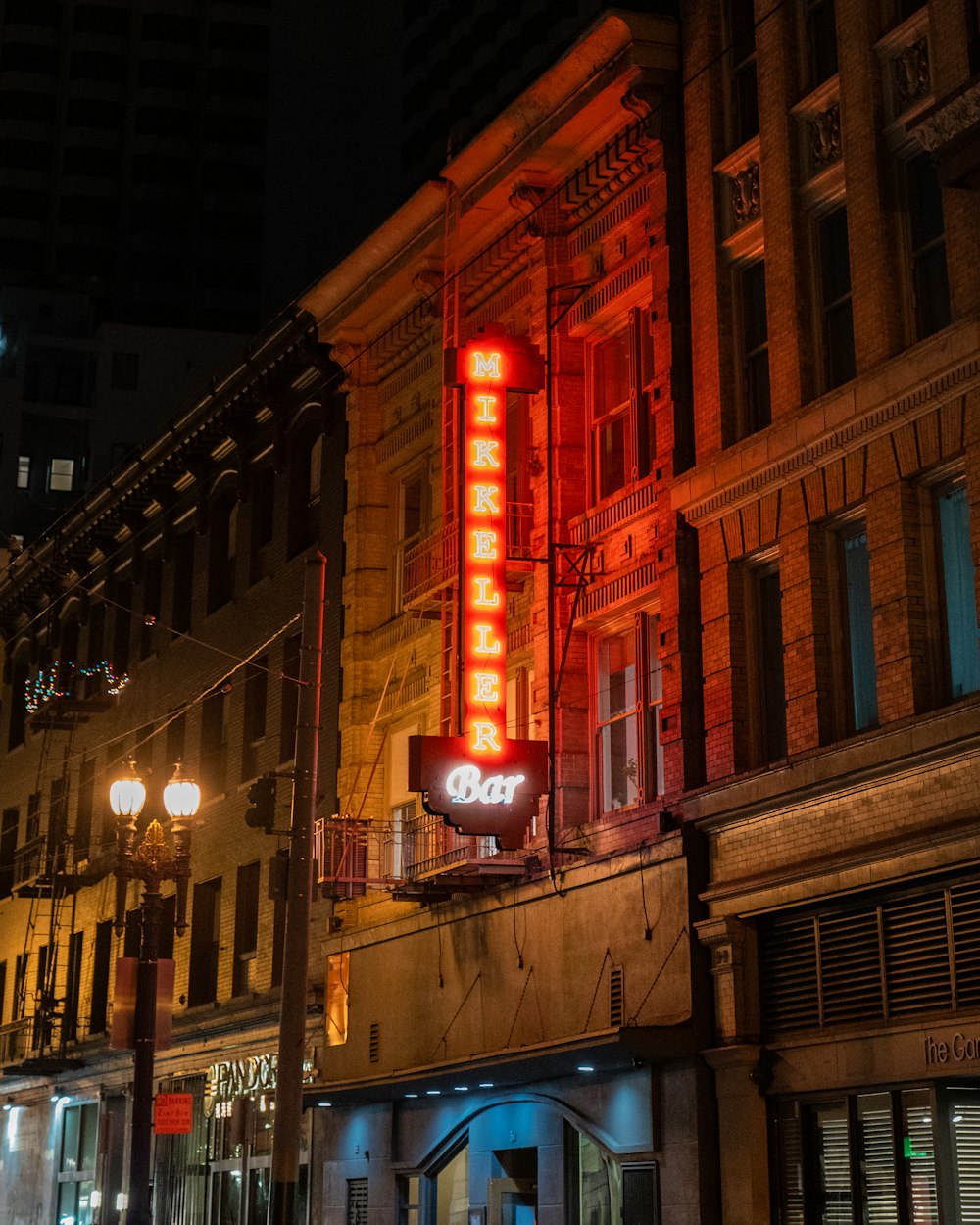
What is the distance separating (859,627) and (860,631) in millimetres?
52

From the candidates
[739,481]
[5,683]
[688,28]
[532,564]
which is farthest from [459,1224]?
[5,683]

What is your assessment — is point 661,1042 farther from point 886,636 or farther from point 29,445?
point 29,445

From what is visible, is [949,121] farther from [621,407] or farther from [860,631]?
[621,407]

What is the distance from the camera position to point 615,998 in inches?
868

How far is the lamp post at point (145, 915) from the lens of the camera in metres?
23.2

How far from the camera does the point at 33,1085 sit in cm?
4319

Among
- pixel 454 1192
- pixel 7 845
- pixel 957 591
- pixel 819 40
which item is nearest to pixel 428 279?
pixel 819 40

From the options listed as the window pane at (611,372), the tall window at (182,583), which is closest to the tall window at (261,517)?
the tall window at (182,583)

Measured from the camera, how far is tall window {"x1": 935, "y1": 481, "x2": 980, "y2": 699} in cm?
1828

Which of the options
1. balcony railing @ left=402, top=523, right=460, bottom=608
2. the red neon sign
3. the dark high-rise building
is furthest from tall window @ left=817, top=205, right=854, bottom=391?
the dark high-rise building

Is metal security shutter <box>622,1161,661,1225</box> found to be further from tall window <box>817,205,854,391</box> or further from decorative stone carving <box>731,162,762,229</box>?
decorative stone carving <box>731,162,762,229</box>

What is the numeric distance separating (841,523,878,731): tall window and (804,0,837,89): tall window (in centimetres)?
540

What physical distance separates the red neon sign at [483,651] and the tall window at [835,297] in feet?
15.8

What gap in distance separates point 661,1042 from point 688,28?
485 inches
